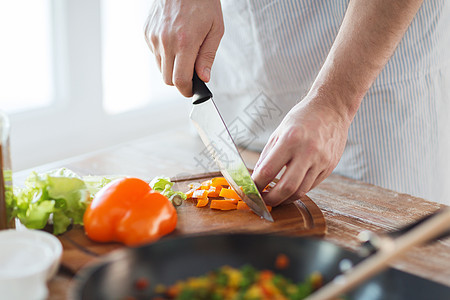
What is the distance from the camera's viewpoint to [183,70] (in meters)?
1.32

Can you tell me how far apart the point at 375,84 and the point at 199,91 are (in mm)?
671

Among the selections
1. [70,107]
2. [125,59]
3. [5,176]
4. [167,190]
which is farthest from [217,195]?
[125,59]

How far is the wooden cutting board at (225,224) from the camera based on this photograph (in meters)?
1.05

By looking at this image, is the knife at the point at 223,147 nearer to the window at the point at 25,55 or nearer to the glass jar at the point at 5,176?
the glass jar at the point at 5,176

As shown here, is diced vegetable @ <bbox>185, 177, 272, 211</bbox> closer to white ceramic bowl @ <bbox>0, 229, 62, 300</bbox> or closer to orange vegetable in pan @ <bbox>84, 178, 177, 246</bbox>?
orange vegetable in pan @ <bbox>84, 178, 177, 246</bbox>

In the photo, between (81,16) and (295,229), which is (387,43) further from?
(81,16)

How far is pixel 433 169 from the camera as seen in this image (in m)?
1.77

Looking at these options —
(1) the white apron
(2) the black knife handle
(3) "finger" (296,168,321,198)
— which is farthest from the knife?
(1) the white apron

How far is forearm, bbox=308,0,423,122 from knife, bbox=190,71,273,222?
0.26 m

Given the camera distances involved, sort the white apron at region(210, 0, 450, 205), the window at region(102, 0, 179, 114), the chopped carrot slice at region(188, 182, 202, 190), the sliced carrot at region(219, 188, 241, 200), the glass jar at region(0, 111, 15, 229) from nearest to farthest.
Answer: the glass jar at region(0, 111, 15, 229) → the sliced carrot at region(219, 188, 241, 200) → the chopped carrot slice at region(188, 182, 202, 190) → the white apron at region(210, 0, 450, 205) → the window at region(102, 0, 179, 114)

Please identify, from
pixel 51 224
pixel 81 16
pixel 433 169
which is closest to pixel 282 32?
pixel 433 169

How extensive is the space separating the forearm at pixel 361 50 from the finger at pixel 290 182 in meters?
0.22

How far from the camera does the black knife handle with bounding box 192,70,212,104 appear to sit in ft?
4.17

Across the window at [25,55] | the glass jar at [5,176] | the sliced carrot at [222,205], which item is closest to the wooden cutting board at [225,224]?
the sliced carrot at [222,205]
